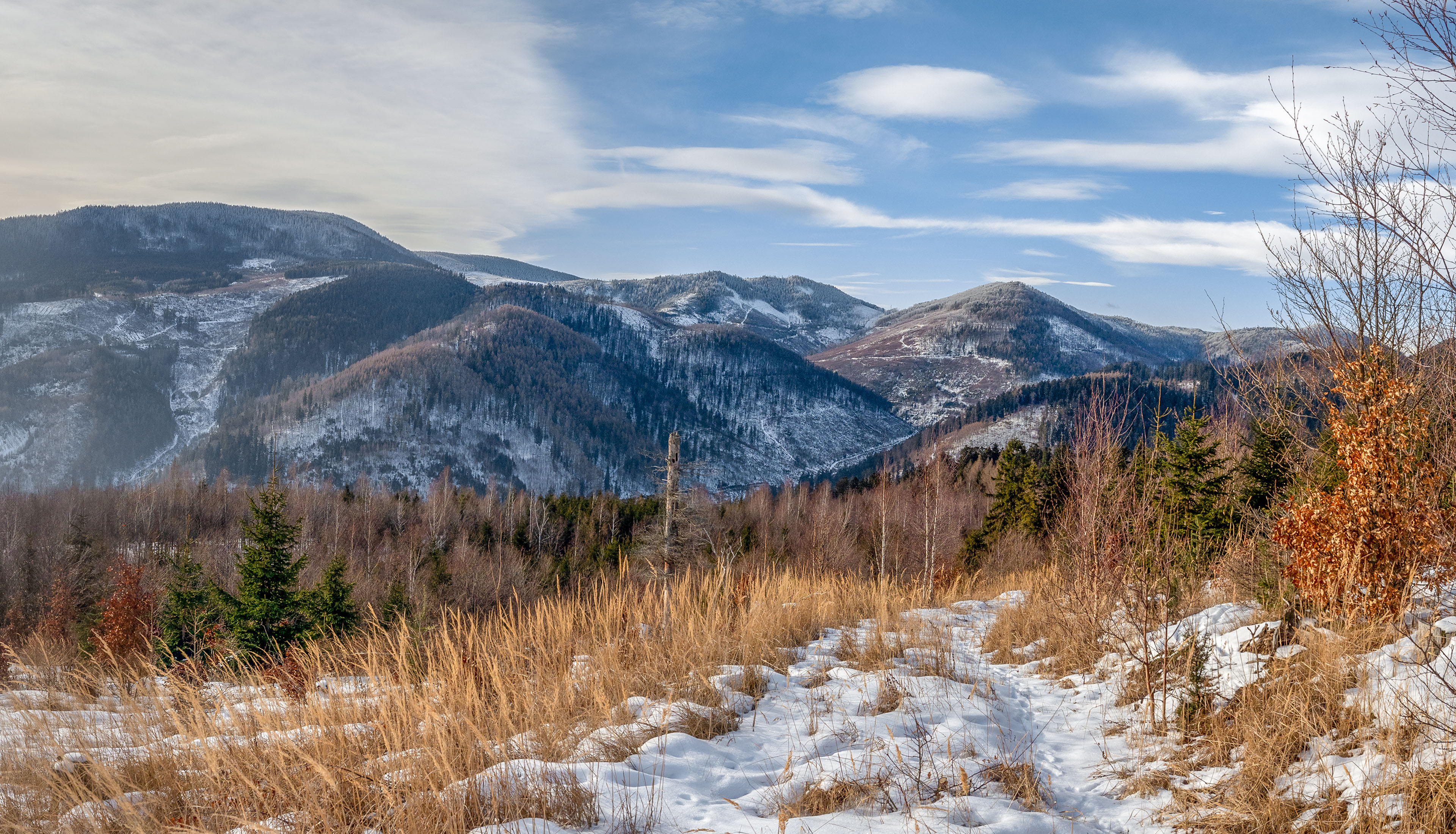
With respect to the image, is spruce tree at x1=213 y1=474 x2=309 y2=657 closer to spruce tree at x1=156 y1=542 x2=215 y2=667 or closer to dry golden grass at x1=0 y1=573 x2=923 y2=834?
spruce tree at x1=156 y1=542 x2=215 y2=667

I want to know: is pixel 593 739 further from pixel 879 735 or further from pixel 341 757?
pixel 879 735

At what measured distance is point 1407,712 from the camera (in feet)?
12.1

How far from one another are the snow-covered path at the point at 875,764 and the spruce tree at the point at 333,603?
19.8 m

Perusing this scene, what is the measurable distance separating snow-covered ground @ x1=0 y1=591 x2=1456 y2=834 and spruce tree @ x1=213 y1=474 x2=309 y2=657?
52.7ft

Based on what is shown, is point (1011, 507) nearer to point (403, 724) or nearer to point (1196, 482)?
point (1196, 482)

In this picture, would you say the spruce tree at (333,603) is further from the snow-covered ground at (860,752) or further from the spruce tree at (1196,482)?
the spruce tree at (1196,482)

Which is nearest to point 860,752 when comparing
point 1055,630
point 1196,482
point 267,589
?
point 1055,630

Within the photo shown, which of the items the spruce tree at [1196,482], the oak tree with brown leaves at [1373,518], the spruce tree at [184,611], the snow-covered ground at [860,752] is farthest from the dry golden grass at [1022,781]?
the spruce tree at [184,611]

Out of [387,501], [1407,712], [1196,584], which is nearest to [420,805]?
[1407,712]

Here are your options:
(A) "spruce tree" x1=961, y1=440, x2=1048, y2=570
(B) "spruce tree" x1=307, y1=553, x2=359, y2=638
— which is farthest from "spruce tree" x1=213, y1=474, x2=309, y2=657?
(A) "spruce tree" x1=961, y1=440, x2=1048, y2=570

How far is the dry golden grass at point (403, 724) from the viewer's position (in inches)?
140

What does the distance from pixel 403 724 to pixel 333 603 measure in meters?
22.6

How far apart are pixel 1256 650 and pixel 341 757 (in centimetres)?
618

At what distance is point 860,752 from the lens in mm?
4309
